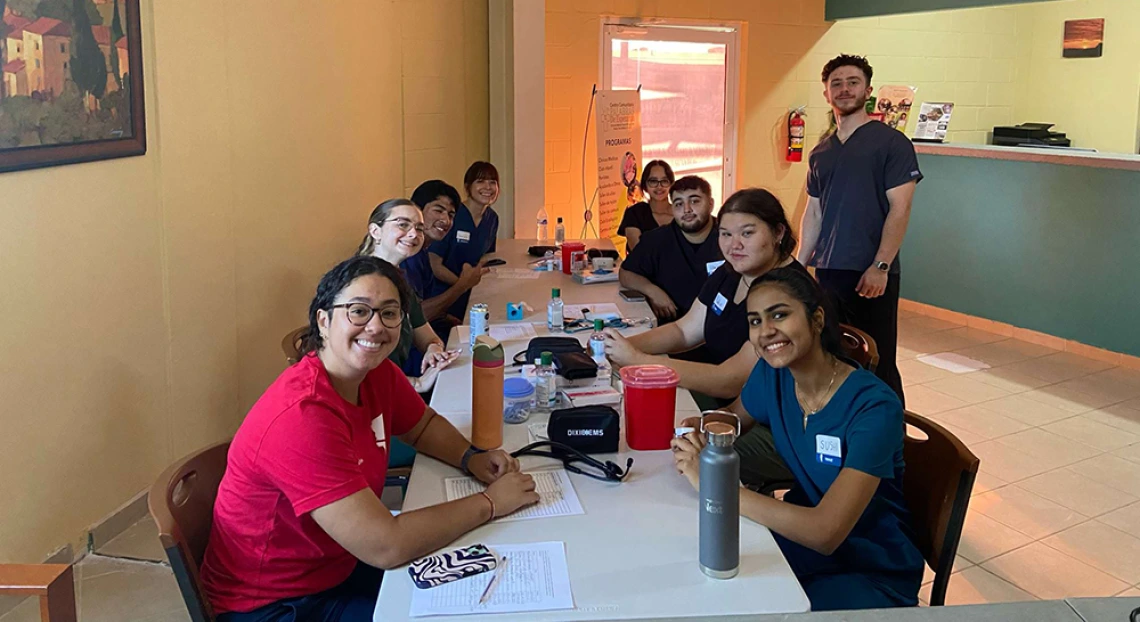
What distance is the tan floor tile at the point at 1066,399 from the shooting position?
4.70 metres

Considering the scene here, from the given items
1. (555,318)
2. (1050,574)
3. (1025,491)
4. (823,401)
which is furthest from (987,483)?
(823,401)

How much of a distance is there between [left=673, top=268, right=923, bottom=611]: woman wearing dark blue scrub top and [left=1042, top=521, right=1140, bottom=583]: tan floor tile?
1599mm

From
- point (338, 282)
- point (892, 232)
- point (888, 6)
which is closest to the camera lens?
point (338, 282)

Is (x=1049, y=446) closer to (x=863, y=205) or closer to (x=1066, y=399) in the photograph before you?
(x=1066, y=399)

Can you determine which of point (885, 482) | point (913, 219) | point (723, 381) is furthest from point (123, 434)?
point (913, 219)

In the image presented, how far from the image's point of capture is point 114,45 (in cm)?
282

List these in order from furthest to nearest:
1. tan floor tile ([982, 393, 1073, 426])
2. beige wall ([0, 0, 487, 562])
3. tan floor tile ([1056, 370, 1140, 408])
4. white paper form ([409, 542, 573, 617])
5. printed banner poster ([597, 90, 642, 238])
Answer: printed banner poster ([597, 90, 642, 238]), tan floor tile ([1056, 370, 1140, 408]), tan floor tile ([982, 393, 1073, 426]), beige wall ([0, 0, 487, 562]), white paper form ([409, 542, 573, 617])

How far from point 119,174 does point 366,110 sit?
190 cm

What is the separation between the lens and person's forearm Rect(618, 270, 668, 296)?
12.4ft

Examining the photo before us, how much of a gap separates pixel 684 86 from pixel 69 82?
4.96 m

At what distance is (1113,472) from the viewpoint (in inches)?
151

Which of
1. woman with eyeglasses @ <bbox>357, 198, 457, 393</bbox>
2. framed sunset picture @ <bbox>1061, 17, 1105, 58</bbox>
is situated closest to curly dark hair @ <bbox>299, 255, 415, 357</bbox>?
woman with eyeglasses @ <bbox>357, 198, 457, 393</bbox>

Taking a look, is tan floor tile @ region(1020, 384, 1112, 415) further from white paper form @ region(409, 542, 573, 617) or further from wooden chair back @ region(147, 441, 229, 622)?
wooden chair back @ region(147, 441, 229, 622)

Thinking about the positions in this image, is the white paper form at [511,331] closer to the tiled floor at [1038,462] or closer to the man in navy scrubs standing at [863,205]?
A: the man in navy scrubs standing at [863,205]
